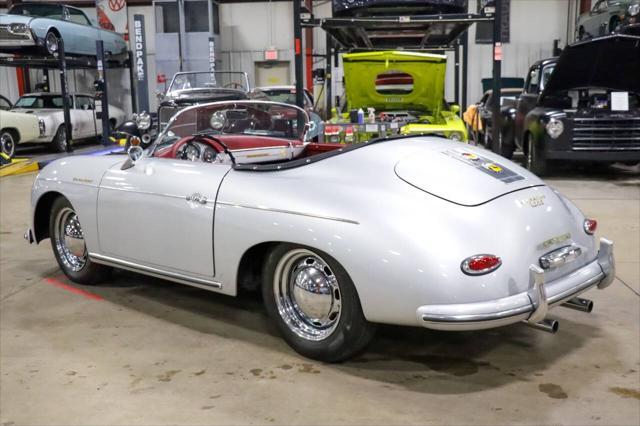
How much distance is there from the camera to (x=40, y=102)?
14.0 metres

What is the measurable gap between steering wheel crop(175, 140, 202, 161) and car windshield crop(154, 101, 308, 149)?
0.43 m

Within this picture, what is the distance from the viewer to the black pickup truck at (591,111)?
27.2 ft

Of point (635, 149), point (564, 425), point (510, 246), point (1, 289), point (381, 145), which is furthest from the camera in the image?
point (635, 149)

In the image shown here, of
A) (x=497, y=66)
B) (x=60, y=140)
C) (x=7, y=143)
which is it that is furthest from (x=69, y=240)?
(x=60, y=140)

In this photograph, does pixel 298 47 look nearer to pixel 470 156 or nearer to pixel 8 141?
pixel 470 156

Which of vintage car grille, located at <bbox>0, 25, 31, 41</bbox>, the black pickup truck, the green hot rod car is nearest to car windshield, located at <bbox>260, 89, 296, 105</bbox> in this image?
vintage car grille, located at <bbox>0, 25, 31, 41</bbox>

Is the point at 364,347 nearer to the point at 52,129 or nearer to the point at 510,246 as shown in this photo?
the point at 510,246

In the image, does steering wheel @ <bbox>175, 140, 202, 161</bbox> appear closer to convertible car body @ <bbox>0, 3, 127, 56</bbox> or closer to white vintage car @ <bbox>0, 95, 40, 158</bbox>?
white vintage car @ <bbox>0, 95, 40, 158</bbox>

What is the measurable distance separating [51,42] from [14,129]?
7.82ft

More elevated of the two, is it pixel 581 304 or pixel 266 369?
pixel 581 304

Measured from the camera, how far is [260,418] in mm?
2598

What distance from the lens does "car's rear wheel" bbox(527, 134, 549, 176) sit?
8.98m

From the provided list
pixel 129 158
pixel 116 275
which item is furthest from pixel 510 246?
pixel 116 275

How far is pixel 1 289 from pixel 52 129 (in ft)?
30.7
